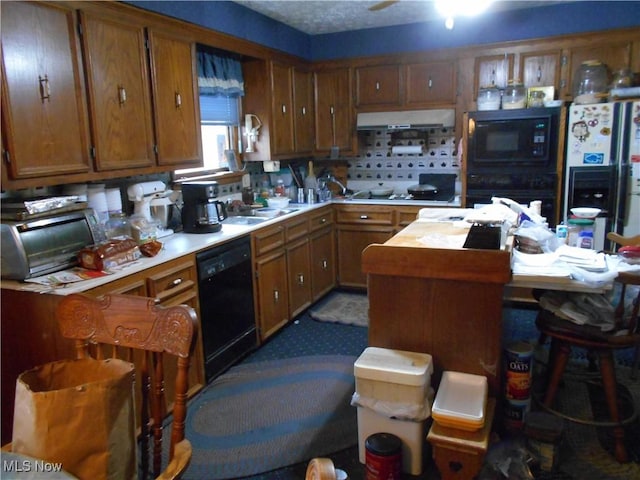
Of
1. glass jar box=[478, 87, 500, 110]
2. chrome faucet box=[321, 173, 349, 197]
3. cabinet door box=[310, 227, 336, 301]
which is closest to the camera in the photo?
glass jar box=[478, 87, 500, 110]

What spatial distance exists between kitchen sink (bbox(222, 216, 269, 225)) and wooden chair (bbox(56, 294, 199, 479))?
2.02 metres

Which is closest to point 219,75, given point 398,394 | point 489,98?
point 489,98

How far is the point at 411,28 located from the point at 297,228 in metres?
2.19

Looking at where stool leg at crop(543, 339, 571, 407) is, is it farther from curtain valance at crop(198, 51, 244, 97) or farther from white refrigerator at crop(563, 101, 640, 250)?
curtain valance at crop(198, 51, 244, 97)

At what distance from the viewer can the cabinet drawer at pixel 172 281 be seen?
245 centimetres

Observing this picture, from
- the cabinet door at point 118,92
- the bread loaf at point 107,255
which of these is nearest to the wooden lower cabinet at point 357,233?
the cabinet door at point 118,92

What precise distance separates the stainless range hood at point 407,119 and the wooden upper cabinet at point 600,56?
3.08ft

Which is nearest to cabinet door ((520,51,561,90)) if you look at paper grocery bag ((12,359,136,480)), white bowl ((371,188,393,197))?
white bowl ((371,188,393,197))

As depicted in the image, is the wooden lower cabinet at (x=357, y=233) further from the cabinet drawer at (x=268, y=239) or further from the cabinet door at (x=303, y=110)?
the cabinet drawer at (x=268, y=239)

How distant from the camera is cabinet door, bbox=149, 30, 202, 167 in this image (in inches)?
115

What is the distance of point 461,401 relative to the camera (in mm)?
1897

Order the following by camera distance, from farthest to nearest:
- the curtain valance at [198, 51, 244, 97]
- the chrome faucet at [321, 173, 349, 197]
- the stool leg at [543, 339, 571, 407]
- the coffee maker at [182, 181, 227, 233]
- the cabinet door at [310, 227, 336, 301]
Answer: the chrome faucet at [321, 173, 349, 197] → the cabinet door at [310, 227, 336, 301] → the curtain valance at [198, 51, 244, 97] → the coffee maker at [182, 181, 227, 233] → the stool leg at [543, 339, 571, 407]

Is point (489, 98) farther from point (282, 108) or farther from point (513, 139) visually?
point (282, 108)

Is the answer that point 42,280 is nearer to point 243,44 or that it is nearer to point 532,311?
point 243,44
